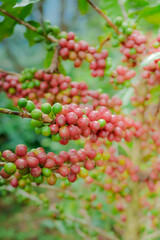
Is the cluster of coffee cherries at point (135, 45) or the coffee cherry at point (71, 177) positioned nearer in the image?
the coffee cherry at point (71, 177)

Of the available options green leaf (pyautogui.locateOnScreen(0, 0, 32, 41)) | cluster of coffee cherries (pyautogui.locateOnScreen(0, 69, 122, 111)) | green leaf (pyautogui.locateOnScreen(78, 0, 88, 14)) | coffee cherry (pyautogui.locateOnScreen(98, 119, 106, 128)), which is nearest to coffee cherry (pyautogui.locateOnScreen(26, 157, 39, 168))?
coffee cherry (pyautogui.locateOnScreen(98, 119, 106, 128))

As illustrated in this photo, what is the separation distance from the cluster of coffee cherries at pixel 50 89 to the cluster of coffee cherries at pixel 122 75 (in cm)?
9

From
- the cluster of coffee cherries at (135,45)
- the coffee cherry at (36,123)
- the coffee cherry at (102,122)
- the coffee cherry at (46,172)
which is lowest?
the coffee cherry at (46,172)

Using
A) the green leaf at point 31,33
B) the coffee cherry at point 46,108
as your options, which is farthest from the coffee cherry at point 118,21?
the coffee cherry at point 46,108

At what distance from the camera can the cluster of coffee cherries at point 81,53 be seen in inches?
37.8

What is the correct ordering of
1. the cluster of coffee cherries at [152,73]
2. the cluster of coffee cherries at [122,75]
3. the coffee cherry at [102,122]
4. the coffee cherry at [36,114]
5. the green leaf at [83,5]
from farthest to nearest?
the green leaf at [83,5]
the cluster of coffee cherries at [122,75]
the cluster of coffee cherries at [152,73]
the coffee cherry at [102,122]
the coffee cherry at [36,114]

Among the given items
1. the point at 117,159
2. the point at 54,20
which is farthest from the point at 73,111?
the point at 54,20

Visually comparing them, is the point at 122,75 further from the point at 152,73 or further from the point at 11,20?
the point at 11,20

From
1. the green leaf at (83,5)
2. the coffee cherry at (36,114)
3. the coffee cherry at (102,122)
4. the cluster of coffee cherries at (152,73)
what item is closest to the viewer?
the coffee cherry at (36,114)

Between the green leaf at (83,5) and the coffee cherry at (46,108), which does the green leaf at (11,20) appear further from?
the coffee cherry at (46,108)

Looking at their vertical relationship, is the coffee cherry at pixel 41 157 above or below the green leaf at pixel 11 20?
below

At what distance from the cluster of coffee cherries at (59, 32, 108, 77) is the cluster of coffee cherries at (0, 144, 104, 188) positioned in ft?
1.43

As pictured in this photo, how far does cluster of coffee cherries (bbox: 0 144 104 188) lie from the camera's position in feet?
2.02

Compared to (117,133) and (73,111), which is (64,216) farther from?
(73,111)
